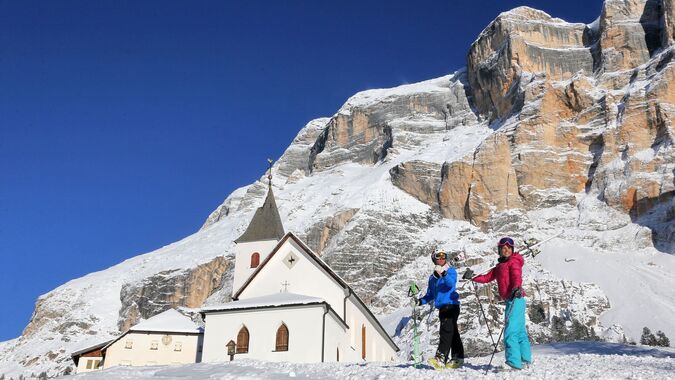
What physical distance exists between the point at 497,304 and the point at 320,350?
83571 millimetres

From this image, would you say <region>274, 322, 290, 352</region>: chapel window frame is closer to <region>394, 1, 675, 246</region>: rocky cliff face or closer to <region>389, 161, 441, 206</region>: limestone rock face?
<region>394, 1, 675, 246</region>: rocky cliff face

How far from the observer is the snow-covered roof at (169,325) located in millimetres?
41531

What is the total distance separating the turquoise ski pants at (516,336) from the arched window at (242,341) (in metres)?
20.6

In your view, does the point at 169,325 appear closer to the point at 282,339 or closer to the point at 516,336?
the point at 282,339

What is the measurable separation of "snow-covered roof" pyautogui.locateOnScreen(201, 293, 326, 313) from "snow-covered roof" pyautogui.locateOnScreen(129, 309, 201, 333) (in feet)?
27.9

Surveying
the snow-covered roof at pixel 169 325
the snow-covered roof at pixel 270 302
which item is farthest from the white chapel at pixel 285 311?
the snow-covered roof at pixel 169 325

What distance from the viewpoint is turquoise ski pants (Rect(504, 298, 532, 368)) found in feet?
43.2

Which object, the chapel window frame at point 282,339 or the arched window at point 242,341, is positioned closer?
the chapel window frame at point 282,339

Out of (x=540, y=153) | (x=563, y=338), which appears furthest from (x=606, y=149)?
Result: (x=563, y=338)

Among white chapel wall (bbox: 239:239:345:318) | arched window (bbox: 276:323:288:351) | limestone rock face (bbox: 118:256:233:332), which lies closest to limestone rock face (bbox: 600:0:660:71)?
limestone rock face (bbox: 118:256:233:332)

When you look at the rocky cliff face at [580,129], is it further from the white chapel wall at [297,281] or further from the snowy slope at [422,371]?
the snowy slope at [422,371]

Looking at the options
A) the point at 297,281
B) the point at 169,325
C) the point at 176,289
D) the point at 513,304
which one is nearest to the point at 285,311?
the point at 297,281

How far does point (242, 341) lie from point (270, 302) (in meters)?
2.18

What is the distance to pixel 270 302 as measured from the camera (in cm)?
3294
